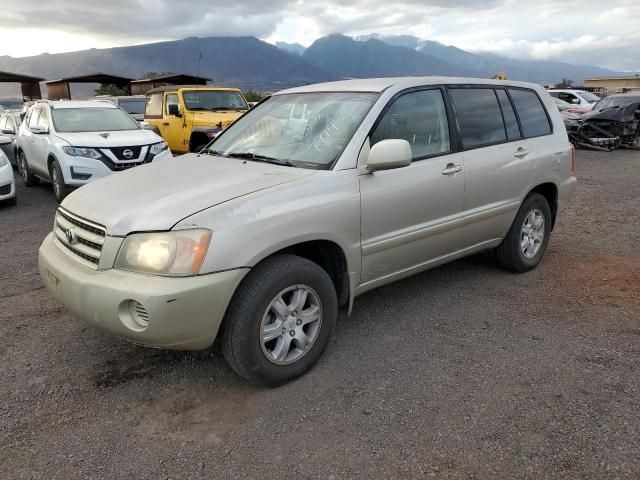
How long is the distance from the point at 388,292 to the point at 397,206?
117 centimetres

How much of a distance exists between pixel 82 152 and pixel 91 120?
1337mm

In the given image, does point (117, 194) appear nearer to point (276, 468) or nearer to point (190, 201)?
point (190, 201)

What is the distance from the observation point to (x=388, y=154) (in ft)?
10.3

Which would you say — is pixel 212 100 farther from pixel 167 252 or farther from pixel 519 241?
pixel 167 252

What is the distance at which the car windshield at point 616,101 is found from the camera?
15.1 meters

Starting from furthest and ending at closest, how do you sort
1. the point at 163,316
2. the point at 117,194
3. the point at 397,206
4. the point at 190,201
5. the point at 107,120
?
the point at 107,120 → the point at 397,206 → the point at 117,194 → the point at 190,201 → the point at 163,316

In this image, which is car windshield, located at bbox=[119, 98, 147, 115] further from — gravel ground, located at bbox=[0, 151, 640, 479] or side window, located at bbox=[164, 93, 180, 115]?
gravel ground, located at bbox=[0, 151, 640, 479]

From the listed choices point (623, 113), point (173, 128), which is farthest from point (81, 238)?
point (623, 113)

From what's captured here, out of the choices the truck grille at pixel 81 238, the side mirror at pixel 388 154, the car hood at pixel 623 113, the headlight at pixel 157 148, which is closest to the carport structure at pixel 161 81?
the car hood at pixel 623 113

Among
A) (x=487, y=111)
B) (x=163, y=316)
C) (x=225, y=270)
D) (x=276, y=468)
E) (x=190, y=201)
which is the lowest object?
(x=276, y=468)

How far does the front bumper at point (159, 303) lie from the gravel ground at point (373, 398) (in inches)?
18.8

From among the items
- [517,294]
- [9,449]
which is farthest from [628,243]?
[9,449]

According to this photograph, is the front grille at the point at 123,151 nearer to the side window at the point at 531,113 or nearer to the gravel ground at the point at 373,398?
the gravel ground at the point at 373,398

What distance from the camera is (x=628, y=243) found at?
19.1 ft
